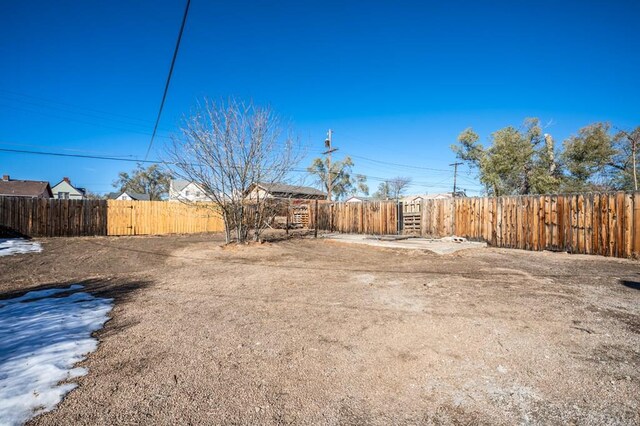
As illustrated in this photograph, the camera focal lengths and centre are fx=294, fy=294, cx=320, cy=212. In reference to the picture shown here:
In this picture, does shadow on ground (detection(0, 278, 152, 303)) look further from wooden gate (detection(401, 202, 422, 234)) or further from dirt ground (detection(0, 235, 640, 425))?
wooden gate (detection(401, 202, 422, 234))

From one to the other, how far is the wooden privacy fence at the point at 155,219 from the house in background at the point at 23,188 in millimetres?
26060

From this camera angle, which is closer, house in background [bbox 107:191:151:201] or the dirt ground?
the dirt ground

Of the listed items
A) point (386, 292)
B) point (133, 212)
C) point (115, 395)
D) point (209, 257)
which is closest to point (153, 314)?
point (115, 395)

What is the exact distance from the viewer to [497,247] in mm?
10602

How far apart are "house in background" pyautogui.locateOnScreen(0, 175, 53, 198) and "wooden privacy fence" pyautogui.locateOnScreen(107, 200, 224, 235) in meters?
26.1

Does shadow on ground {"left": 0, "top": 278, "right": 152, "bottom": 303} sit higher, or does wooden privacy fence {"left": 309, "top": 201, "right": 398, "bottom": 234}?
wooden privacy fence {"left": 309, "top": 201, "right": 398, "bottom": 234}

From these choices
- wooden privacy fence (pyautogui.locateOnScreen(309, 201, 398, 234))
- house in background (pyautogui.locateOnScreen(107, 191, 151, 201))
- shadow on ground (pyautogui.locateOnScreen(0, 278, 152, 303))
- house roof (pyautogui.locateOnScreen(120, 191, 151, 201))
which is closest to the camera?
shadow on ground (pyautogui.locateOnScreen(0, 278, 152, 303))

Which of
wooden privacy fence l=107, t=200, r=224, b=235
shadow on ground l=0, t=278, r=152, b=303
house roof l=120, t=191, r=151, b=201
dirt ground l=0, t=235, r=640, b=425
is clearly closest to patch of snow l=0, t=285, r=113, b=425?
dirt ground l=0, t=235, r=640, b=425

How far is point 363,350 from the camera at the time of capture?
275 centimetres

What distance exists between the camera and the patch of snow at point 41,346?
1.97 m

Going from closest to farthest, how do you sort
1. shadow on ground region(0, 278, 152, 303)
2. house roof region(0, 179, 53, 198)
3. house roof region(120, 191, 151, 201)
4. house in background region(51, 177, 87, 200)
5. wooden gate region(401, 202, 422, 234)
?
1. shadow on ground region(0, 278, 152, 303)
2. wooden gate region(401, 202, 422, 234)
3. house roof region(0, 179, 53, 198)
4. house in background region(51, 177, 87, 200)
5. house roof region(120, 191, 151, 201)

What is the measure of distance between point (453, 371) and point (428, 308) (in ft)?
5.16

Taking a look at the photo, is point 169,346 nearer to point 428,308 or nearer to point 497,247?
point 428,308

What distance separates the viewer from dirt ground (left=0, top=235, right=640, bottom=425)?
1.93m
